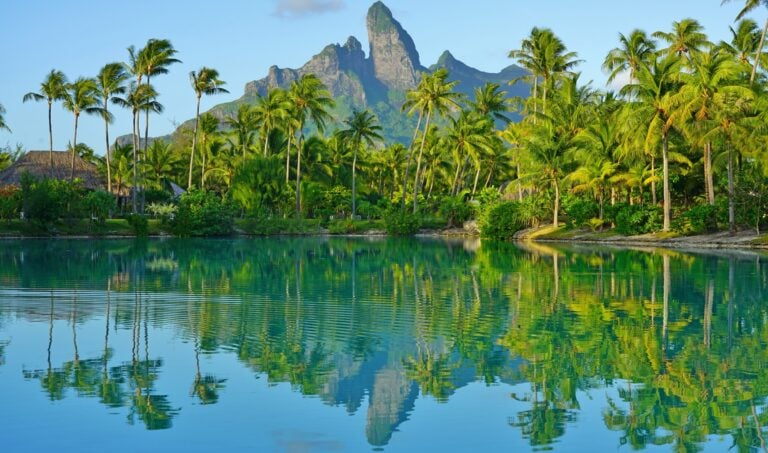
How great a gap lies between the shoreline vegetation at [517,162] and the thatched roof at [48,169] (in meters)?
0.51

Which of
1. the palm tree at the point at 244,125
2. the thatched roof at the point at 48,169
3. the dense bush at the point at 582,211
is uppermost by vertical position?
the palm tree at the point at 244,125

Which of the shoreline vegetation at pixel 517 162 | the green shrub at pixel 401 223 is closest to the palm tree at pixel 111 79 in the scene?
the shoreline vegetation at pixel 517 162

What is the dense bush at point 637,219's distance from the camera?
4934 centimetres

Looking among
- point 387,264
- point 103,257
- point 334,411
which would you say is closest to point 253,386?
point 334,411

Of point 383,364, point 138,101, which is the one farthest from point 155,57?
point 383,364

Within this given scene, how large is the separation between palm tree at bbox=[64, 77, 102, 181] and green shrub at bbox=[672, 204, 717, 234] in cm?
4283

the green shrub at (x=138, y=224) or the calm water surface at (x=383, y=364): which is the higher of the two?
the green shrub at (x=138, y=224)

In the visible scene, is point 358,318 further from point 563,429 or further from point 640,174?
point 640,174

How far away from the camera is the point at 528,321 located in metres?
16.3

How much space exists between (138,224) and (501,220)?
2430 centimetres

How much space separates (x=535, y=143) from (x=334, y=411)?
48388 millimetres

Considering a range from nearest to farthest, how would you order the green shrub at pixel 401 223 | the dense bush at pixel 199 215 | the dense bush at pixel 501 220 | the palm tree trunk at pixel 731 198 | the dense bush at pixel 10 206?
the palm tree trunk at pixel 731 198 → the dense bush at pixel 10 206 → the dense bush at pixel 501 220 → the dense bush at pixel 199 215 → the green shrub at pixel 401 223

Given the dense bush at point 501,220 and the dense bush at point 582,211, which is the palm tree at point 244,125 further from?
the dense bush at point 582,211

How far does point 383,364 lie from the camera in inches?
474
